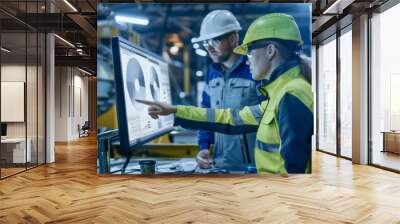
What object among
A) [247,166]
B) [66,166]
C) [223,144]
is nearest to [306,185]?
[247,166]

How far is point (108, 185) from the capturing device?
19.4 feet

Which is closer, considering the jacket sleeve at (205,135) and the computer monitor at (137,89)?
the computer monitor at (137,89)

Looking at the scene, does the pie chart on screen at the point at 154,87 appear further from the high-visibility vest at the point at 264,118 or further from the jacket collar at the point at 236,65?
the jacket collar at the point at 236,65

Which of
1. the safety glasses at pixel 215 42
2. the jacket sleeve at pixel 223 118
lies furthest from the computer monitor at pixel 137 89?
the safety glasses at pixel 215 42

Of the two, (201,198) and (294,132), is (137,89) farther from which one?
(294,132)

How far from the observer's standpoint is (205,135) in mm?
6176

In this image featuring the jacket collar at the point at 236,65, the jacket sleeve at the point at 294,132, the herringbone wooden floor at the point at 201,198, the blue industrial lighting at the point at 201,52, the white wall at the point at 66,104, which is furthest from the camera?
the white wall at the point at 66,104

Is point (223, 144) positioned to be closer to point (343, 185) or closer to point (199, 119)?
point (199, 119)

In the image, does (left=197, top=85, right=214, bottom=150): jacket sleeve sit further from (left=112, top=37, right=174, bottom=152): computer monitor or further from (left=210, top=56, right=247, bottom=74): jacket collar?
(left=112, top=37, right=174, bottom=152): computer monitor

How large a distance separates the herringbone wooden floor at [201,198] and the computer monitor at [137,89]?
799 millimetres

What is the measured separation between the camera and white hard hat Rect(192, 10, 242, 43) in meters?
6.09

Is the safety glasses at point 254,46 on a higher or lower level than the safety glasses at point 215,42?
lower

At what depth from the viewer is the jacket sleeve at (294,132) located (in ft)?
19.5

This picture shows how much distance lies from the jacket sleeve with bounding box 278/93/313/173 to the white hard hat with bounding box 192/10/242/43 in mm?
1381
